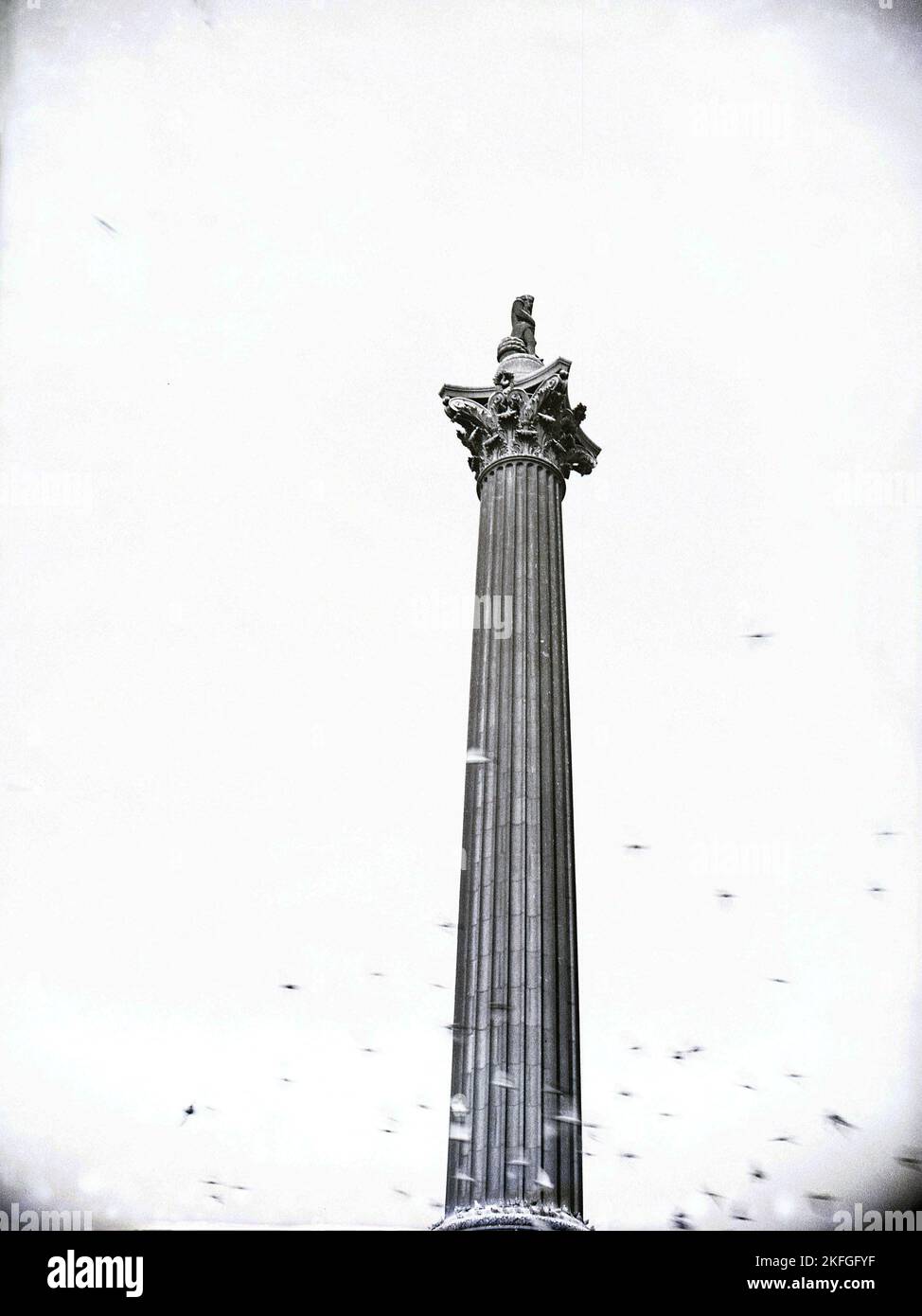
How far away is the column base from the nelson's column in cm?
2

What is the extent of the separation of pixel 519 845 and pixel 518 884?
0.70 meters

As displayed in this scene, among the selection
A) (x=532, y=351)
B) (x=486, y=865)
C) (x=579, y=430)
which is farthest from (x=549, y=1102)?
(x=532, y=351)

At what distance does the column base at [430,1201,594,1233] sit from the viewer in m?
21.8

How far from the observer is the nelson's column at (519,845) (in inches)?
897

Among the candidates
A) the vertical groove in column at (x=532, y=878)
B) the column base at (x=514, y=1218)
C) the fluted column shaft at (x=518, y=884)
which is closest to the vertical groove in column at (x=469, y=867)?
the fluted column shaft at (x=518, y=884)

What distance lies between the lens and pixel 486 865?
25.6 meters

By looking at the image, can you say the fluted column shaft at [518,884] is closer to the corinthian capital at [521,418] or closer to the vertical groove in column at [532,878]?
the vertical groove in column at [532,878]

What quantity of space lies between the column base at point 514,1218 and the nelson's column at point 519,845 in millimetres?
22

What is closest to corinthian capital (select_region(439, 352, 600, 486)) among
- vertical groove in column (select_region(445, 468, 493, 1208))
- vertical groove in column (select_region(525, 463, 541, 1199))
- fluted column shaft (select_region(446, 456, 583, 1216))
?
fluted column shaft (select_region(446, 456, 583, 1216))

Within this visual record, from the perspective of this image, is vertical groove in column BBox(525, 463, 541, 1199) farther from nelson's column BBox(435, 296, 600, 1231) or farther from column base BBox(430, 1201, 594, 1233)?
column base BBox(430, 1201, 594, 1233)

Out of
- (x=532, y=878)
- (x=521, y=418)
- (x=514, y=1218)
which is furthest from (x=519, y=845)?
(x=521, y=418)

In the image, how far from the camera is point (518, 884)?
82.8ft
